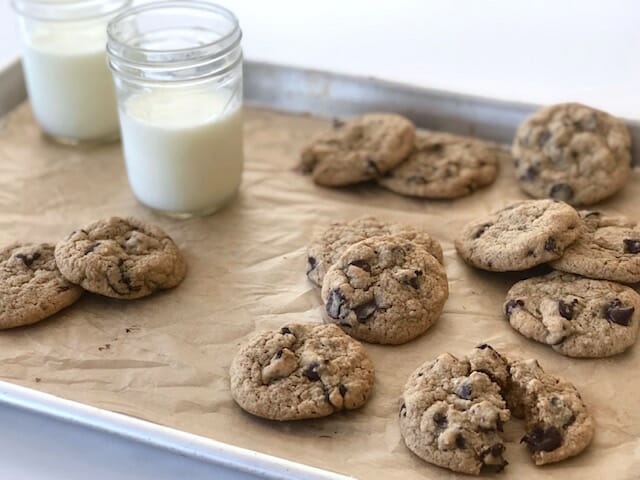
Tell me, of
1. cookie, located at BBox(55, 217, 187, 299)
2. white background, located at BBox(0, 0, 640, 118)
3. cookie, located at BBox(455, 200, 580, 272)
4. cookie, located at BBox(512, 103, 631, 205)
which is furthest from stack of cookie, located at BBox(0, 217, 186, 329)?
white background, located at BBox(0, 0, 640, 118)

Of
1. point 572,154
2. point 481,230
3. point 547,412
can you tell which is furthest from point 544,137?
point 547,412

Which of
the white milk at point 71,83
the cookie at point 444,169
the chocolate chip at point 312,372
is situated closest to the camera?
the chocolate chip at point 312,372

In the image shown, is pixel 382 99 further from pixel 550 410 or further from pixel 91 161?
pixel 550 410

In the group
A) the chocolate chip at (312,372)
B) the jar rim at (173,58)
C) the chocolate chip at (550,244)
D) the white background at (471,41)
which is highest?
the jar rim at (173,58)

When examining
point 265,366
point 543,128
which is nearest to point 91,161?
point 265,366

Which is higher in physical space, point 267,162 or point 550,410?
point 550,410

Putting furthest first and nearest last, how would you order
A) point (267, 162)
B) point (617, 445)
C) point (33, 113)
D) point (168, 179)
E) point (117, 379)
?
1. point (33, 113)
2. point (267, 162)
3. point (168, 179)
4. point (117, 379)
5. point (617, 445)

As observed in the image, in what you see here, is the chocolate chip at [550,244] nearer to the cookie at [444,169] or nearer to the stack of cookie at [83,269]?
the cookie at [444,169]

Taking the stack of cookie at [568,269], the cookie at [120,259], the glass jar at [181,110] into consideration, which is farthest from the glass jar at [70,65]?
the stack of cookie at [568,269]
